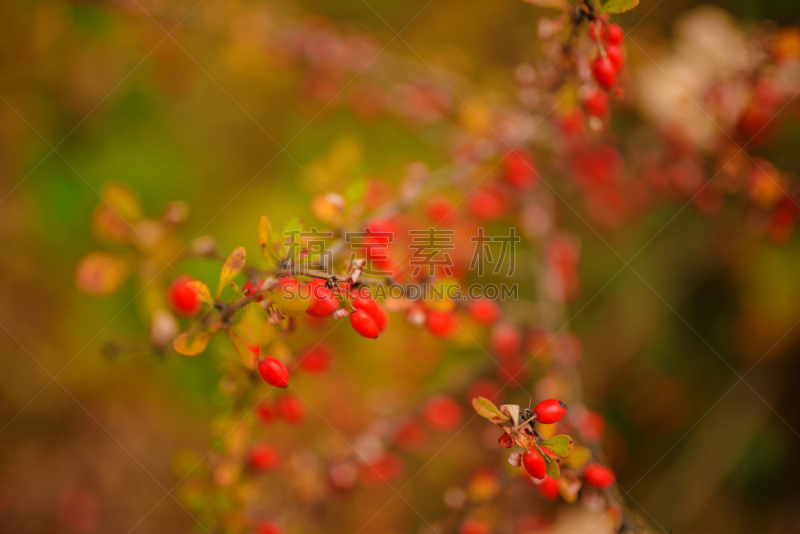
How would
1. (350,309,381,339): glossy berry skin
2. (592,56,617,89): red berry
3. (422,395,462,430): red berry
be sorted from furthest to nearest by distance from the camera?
(422,395,462,430): red berry, (592,56,617,89): red berry, (350,309,381,339): glossy berry skin

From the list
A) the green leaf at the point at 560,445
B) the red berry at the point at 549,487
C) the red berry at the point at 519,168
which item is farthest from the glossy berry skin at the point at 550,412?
the red berry at the point at 519,168

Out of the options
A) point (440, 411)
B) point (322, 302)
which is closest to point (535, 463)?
point (322, 302)

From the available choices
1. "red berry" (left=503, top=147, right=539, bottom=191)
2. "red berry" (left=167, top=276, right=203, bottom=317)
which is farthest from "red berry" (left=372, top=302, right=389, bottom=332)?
"red berry" (left=503, top=147, right=539, bottom=191)

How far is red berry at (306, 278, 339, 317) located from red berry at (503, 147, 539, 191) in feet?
2.64

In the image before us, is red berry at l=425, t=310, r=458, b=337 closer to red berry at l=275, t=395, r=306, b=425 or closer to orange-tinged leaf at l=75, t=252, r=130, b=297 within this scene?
red berry at l=275, t=395, r=306, b=425

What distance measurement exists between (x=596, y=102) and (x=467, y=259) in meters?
0.82

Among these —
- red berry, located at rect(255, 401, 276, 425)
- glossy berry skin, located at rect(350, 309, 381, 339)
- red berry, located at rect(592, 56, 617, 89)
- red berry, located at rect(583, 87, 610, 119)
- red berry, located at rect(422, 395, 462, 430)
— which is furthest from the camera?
red berry, located at rect(422, 395, 462, 430)

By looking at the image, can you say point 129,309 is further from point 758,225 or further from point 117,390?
point 758,225

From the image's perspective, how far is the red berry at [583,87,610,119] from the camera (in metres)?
0.88

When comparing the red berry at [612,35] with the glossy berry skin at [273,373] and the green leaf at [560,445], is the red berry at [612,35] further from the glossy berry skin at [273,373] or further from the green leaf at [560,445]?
the glossy berry skin at [273,373]

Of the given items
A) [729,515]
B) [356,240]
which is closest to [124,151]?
[356,240]

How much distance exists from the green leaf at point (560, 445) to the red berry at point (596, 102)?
62 centimetres

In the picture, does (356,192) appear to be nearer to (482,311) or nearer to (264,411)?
(482,311)

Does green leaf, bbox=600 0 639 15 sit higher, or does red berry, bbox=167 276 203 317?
green leaf, bbox=600 0 639 15
